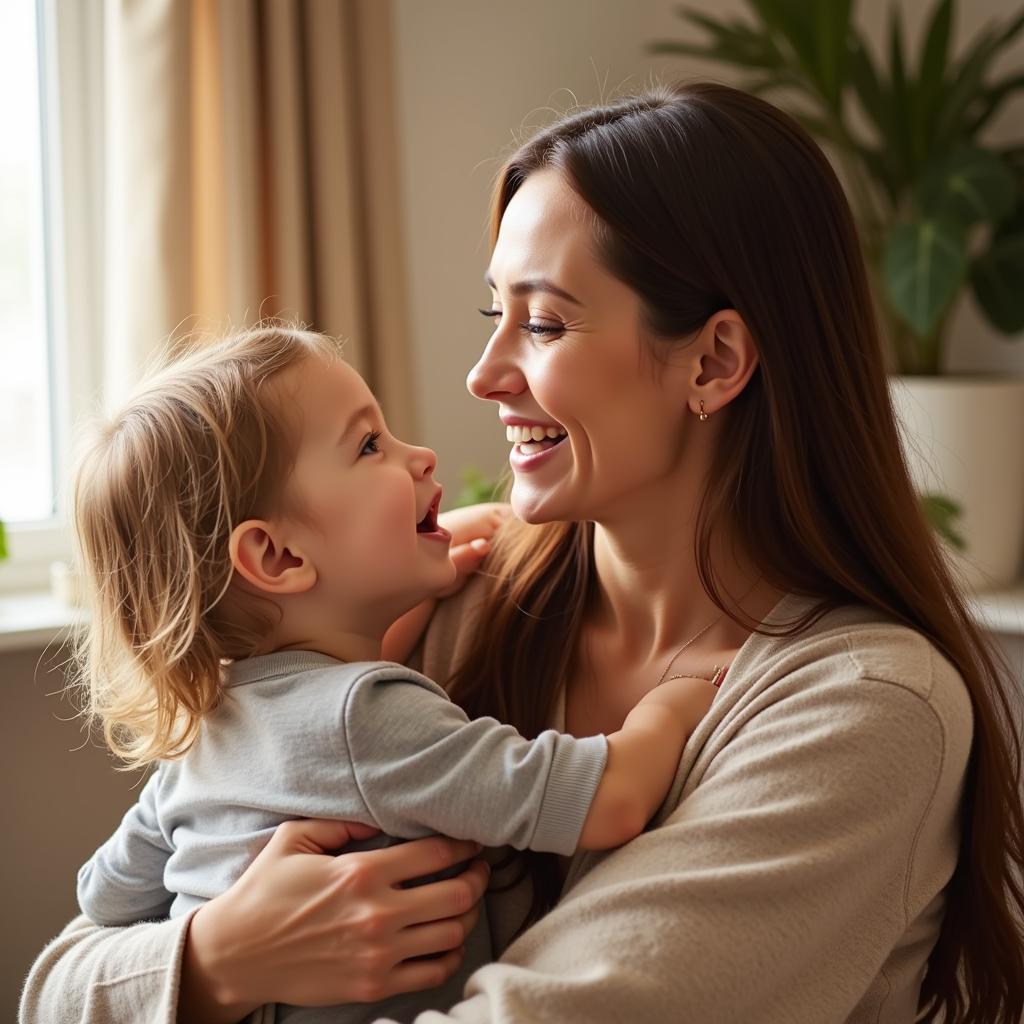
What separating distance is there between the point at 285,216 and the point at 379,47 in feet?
1.38

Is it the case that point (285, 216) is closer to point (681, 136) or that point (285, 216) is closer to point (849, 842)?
point (681, 136)

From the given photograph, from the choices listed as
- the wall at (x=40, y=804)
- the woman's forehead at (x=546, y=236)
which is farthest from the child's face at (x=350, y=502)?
the wall at (x=40, y=804)

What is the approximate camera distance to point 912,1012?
1.40m

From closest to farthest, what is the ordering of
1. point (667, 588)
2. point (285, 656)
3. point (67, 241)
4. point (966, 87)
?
point (285, 656), point (667, 588), point (67, 241), point (966, 87)

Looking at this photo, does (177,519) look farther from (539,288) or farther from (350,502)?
(539,288)

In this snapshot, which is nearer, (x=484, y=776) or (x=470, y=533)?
(x=484, y=776)

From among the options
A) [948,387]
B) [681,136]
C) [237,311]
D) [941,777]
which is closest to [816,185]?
[681,136]

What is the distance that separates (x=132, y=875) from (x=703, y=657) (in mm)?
695

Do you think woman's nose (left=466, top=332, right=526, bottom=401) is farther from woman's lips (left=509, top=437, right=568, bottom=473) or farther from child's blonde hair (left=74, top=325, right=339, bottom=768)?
child's blonde hair (left=74, top=325, right=339, bottom=768)

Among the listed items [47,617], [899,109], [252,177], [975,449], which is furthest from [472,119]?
Result: [47,617]

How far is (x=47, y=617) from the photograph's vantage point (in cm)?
259

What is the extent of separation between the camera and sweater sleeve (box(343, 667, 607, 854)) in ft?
3.90

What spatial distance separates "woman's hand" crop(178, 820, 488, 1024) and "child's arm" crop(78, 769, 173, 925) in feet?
0.71

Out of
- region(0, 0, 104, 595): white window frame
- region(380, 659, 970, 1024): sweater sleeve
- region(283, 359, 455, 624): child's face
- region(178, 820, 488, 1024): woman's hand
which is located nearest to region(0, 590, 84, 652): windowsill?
region(0, 0, 104, 595): white window frame
